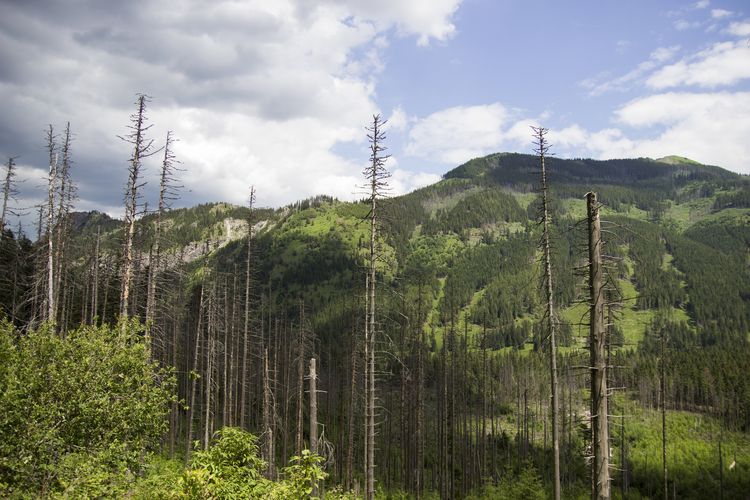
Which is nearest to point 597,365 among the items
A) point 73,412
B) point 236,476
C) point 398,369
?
point 236,476

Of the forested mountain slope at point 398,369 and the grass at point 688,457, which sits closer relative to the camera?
the forested mountain slope at point 398,369

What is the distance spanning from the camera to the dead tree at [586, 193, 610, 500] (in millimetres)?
12602

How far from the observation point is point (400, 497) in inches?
1452

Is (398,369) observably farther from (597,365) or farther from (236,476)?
(236,476)

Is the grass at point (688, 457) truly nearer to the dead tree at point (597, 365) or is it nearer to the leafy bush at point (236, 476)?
the dead tree at point (597, 365)

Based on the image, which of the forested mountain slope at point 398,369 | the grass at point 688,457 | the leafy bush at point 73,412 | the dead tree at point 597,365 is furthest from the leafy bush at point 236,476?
the grass at point 688,457

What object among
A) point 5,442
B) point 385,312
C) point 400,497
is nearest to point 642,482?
point 400,497

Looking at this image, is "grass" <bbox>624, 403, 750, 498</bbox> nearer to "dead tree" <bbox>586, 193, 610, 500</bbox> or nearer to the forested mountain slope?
the forested mountain slope

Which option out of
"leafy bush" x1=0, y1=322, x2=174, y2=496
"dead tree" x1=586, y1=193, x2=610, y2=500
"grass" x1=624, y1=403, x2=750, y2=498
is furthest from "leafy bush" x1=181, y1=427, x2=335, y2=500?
"grass" x1=624, y1=403, x2=750, y2=498

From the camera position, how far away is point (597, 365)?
12836 millimetres

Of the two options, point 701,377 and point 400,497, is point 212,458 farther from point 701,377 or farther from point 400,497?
point 701,377

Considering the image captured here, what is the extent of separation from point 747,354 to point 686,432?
134 feet

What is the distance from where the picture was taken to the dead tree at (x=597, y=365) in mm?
12602

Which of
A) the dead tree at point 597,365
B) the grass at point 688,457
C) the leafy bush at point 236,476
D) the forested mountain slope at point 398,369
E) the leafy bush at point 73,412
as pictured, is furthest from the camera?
the grass at point 688,457
